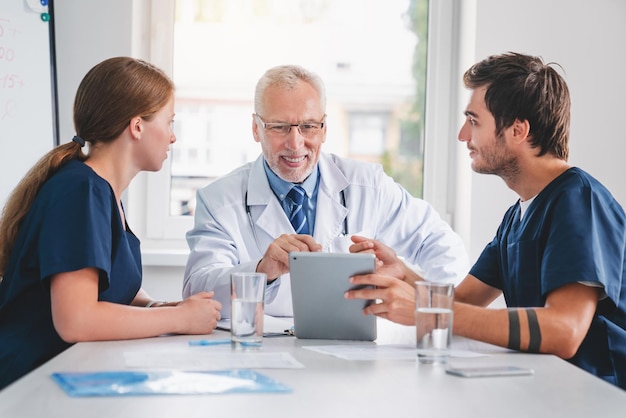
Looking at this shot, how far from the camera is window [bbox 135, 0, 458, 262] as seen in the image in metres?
3.31

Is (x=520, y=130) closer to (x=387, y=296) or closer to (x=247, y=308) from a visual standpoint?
(x=387, y=296)

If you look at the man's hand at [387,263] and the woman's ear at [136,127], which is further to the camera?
the man's hand at [387,263]

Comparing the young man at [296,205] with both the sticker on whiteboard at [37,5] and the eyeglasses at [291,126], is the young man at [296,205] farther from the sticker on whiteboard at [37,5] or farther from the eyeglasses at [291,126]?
the sticker on whiteboard at [37,5]

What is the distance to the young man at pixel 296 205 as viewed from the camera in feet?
7.73

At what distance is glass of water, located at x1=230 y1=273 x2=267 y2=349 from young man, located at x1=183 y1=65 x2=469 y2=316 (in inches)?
27.0

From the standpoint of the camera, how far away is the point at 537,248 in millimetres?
1791

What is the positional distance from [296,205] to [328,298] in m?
0.81

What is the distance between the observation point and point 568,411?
1.09m

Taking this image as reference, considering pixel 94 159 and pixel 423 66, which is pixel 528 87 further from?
pixel 423 66

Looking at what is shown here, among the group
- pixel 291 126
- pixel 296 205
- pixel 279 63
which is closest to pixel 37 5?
pixel 279 63

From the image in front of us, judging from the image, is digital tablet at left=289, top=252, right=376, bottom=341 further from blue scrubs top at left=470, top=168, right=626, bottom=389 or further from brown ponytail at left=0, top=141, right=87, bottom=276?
brown ponytail at left=0, top=141, right=87, bottom=276

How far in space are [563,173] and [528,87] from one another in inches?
9.6

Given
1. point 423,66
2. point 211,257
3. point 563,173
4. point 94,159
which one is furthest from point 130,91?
point 423,66

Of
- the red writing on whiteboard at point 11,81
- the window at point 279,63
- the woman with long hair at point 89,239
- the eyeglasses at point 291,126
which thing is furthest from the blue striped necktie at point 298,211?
the red writing on whiteboard at point 11,81
